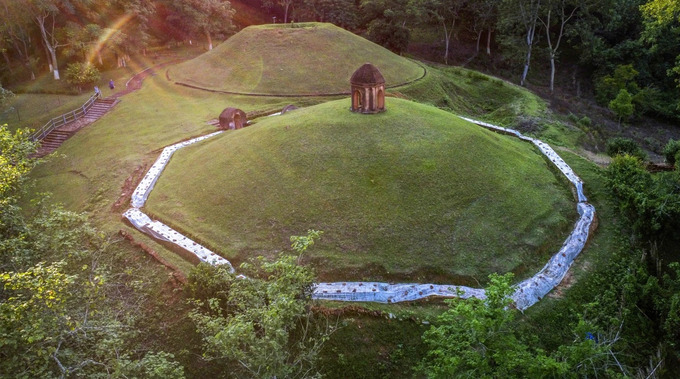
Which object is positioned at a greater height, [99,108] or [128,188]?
[99,108]

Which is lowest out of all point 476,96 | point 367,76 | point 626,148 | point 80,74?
point 626,148

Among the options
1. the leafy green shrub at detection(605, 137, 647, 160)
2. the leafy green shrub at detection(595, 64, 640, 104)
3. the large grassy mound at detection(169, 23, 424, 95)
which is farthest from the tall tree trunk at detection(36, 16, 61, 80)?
the leafy green shrub at detection(595, 64, 640, 104)

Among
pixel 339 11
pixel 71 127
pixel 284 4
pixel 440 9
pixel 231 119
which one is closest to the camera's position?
pixel 231 119

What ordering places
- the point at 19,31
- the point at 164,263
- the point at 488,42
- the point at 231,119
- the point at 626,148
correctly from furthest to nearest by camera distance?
the point at 488,42, the point at 19,31, the point at 231,119, the point at 626,148, the point at 164,263

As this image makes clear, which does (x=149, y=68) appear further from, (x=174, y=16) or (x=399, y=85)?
(x=399, y=85)

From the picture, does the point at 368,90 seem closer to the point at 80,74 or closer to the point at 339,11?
the point at 80,74

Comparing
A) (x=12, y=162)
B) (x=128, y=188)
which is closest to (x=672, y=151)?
(x=128, y=188)
